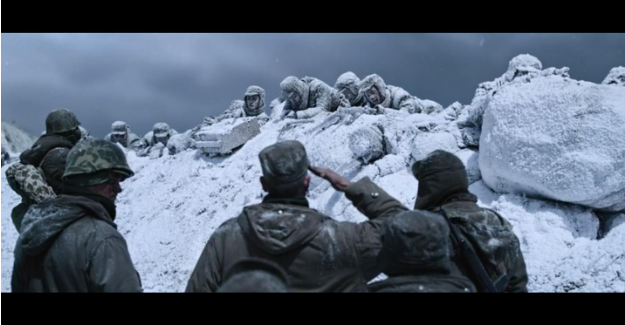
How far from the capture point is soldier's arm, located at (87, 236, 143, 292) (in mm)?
2715

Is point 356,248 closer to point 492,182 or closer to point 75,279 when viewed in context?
point 75,279

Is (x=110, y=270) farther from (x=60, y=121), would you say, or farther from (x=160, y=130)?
(x=160, y=130)

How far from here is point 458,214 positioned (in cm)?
290

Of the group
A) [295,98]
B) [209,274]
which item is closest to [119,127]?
[295,98]

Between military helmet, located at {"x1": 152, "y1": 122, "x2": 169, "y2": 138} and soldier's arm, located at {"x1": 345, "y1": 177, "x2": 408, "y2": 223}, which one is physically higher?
soldier's arm, located at {"x1": 345, "y1": 177, "x2": 408, "y2": 223}

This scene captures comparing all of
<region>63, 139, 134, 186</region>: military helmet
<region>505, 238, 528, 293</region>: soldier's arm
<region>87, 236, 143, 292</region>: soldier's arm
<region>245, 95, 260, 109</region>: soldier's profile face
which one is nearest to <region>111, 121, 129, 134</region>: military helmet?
<region>245, 95, 260, 109</region>: soldier's profile face

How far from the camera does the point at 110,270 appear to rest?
2736mm

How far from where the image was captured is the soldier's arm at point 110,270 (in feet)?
8.91

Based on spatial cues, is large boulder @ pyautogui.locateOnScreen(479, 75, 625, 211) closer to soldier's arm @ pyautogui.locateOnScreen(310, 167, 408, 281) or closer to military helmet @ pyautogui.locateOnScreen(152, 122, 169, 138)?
soldier's arm @ pyautogui.locateOnScreen(310, 167, 408, 281)

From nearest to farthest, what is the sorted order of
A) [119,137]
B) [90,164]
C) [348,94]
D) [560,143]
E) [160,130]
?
[90,164]
[560,143]
[348,94]
[160,130]
[119,137]

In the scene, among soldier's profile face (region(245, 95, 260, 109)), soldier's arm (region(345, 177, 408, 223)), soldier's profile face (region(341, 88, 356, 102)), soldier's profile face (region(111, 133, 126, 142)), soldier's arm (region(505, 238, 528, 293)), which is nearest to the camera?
soldier's arm (region(345, 177, 408, 223))

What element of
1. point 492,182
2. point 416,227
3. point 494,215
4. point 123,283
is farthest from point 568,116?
point 123,283

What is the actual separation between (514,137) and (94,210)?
395cm

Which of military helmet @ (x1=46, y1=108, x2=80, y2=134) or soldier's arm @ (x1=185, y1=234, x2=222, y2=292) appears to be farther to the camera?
military helmet @ (x1=46, y1=108, x2=80, y2=134)
